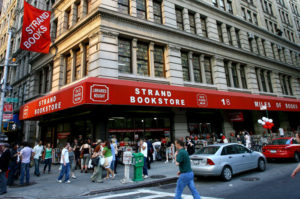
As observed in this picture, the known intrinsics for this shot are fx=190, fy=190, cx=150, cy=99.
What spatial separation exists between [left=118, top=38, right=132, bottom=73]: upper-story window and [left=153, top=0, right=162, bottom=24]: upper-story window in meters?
4.01

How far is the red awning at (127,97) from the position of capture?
10.5 metres

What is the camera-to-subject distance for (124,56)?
14508 millimetres

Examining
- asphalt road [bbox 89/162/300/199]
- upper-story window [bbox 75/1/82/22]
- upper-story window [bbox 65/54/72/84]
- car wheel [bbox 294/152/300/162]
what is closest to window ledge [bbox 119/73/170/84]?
upper-story window [bbox 65/54/72/84]

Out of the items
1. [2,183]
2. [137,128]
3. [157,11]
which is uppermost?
[157,11]

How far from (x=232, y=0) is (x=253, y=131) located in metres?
16.9

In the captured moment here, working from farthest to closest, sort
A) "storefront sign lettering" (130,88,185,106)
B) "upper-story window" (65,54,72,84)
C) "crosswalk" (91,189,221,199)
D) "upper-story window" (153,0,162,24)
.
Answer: "upper-story window" (153,0,162,24) → "upper-story window" (65,54,72,84) → "storefront sign lettering" (130,88,185,106) → "crosswalk" (91,189,221,199)

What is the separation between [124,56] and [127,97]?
14.5 feet

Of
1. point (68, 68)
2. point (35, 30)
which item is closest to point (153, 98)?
point (68, 68)

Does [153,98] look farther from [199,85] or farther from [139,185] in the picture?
[199,85]

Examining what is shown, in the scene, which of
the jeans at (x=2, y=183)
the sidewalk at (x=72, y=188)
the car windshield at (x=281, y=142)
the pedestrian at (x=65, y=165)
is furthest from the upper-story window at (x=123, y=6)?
the car windshield at (x=281, y=142)

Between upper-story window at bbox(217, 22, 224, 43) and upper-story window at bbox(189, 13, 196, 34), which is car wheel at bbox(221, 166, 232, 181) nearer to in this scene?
upper-story window at bbox(189, 13, 196, 34)

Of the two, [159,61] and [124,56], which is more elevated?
[159,61]

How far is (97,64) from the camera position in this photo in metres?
12.7

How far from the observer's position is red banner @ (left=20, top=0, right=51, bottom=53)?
14073 millimetres
